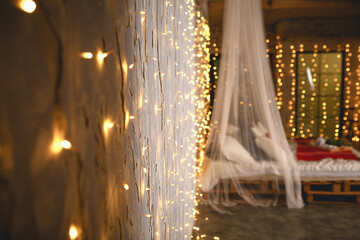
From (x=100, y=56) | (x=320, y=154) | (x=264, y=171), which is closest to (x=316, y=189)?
(x=320, y=154)

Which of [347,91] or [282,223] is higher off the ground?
[347,91]

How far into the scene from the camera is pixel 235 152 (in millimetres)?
3580

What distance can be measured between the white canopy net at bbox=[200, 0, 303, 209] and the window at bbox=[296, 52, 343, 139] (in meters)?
3.59

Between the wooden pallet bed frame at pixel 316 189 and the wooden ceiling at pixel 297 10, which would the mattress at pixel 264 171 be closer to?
the wooden pallet bed frame at pixel 316 189

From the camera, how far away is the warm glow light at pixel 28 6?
0.55 metres

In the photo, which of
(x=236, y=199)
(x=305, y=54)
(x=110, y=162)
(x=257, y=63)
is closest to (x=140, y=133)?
(x=110, y=162)

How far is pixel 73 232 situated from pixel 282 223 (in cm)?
286

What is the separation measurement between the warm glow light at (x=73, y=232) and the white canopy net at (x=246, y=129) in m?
2.86

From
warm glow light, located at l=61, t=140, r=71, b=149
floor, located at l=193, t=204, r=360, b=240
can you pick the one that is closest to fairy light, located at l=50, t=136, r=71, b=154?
warm glow light, located at l=61, t=140, r=71, b=149

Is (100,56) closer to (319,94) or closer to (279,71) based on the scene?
(279,71)

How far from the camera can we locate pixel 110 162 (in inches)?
39.4

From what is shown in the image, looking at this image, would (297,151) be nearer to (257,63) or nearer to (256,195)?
(256,195)

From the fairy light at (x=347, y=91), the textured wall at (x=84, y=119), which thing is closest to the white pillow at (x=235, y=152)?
the textured wall at (x=84, y=119)

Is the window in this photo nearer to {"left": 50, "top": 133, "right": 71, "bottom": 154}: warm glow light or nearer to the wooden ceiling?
the wooden ceiling
